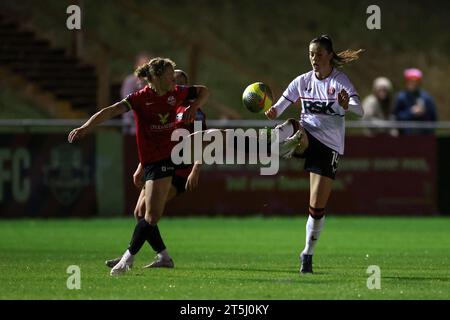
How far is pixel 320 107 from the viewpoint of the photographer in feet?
39.7

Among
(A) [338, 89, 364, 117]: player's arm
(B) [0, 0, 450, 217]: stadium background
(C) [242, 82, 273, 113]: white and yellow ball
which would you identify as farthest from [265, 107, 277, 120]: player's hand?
(B) [0, 0, 450, 217]: stadium background

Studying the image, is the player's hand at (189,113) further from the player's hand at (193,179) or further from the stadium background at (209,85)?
the stadium background at (209,85)

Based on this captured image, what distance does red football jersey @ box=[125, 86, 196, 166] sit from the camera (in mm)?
11891

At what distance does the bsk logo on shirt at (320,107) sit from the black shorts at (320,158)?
0.24m

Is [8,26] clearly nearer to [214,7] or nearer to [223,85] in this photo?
[223,85]

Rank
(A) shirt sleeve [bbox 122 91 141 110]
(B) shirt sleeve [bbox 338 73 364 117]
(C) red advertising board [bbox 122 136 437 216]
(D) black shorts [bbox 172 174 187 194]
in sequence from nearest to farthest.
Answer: (B) shirt sleeve [bbox 338 73 364 117], (A) shirt sleeve [bbox 122 91 141 110], (D) black shorts [bbox 172 174 187 194], (C) red advertising board [bbox 122 136 437 216]

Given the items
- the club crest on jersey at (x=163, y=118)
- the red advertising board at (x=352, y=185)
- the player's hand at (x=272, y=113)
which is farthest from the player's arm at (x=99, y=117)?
the red advertising board at (x=352, y=185)

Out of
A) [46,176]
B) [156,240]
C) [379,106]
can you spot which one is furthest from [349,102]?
[379,106]

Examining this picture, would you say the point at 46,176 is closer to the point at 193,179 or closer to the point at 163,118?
the point at 163,118

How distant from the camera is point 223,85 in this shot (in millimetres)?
32312

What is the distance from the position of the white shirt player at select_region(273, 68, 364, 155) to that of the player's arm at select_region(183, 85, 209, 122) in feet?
3.25

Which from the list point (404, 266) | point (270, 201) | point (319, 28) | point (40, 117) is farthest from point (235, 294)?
point (319, 28)

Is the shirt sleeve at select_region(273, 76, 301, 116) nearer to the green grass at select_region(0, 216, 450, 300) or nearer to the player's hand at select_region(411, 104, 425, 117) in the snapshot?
the green grass at select_region(0, 216, 450, 300)

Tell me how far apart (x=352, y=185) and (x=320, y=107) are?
9788mm
